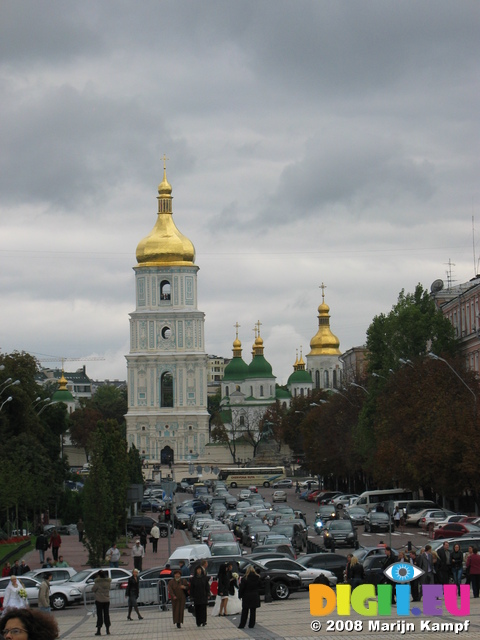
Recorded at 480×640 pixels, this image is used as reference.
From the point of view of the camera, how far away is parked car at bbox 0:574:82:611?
32719mm

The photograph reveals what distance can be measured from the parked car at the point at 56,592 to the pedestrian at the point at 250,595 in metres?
10.3

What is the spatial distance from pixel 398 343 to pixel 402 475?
1661 cm

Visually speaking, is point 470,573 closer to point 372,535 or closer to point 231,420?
point 372,535

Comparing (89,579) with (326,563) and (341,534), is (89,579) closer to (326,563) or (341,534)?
(326,563)

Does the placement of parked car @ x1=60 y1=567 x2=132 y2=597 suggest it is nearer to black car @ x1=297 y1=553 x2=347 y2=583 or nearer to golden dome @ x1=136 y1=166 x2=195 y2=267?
black car @ x1=297 y1=553 x2=347 y2=583

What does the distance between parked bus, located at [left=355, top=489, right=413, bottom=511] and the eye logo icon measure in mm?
43860

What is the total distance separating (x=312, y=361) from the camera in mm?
186250

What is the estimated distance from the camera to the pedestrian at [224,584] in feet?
89.0

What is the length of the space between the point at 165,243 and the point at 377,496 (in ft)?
257

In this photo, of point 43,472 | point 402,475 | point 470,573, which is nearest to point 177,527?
point 43,472

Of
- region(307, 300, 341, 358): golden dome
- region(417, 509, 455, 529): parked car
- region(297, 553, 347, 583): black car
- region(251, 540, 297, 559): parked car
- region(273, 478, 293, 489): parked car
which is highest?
region(307, 300, 341, 358): golden dome

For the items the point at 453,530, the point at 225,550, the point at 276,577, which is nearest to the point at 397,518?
the point at 453,530

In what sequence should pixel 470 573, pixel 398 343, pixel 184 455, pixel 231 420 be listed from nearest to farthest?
1. pixel 470 573
2. pixel 398 343
3. pixel 184 455
4. pixel 231 420

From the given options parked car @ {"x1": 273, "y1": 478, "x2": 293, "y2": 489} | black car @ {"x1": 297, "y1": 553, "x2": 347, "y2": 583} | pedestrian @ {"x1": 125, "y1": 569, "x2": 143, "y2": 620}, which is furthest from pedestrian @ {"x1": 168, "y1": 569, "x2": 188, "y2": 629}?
parked car @ {"x1": 273, "y1": 478, "x2": 293, "y2": 489}
